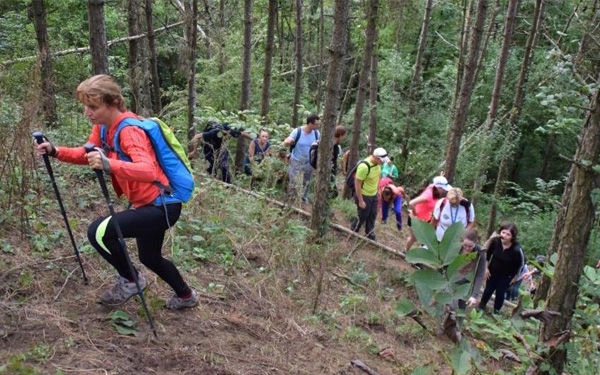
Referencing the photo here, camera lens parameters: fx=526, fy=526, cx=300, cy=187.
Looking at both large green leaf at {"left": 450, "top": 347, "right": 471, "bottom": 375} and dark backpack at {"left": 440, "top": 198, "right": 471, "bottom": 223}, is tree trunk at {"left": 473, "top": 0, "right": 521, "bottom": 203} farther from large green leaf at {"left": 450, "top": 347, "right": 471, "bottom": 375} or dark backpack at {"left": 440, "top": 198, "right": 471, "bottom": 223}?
large green leaf at {"left": 450, "top": 347, "right": 471, "bottom": 375}

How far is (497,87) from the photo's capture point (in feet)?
43.6

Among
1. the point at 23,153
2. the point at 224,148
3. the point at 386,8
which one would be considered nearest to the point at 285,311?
the point at 23,153

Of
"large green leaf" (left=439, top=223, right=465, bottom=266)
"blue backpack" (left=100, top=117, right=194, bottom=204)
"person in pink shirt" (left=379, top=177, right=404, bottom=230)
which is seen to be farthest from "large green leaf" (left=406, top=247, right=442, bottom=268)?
"person in pink shirt" (left=379, top=177, right=404, bottom=230)

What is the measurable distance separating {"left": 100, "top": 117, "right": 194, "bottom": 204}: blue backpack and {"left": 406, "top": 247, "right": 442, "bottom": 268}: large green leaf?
6.91 ft

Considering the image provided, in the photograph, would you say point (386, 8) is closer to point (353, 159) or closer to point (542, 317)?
point (353, 159)

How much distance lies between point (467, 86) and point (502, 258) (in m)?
3.71

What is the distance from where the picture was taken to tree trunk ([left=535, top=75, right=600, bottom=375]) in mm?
2770

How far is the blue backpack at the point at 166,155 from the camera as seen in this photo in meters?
3.50

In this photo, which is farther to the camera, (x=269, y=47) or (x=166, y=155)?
(x=269, y=47)

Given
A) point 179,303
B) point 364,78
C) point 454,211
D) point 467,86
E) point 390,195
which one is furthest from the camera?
point 364,78

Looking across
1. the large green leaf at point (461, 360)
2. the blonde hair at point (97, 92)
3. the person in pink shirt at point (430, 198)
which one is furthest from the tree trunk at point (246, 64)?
the large green leaf at point (461, 360)

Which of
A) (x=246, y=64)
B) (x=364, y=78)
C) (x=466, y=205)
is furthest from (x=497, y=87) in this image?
(x=466, y=205)

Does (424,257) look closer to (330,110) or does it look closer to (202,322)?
(202,322)

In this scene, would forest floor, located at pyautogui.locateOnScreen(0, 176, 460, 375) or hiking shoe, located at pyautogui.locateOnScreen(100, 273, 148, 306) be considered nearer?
forest floor, located at pyautogui.locateOnScreen(0, 176, 460, 375)
